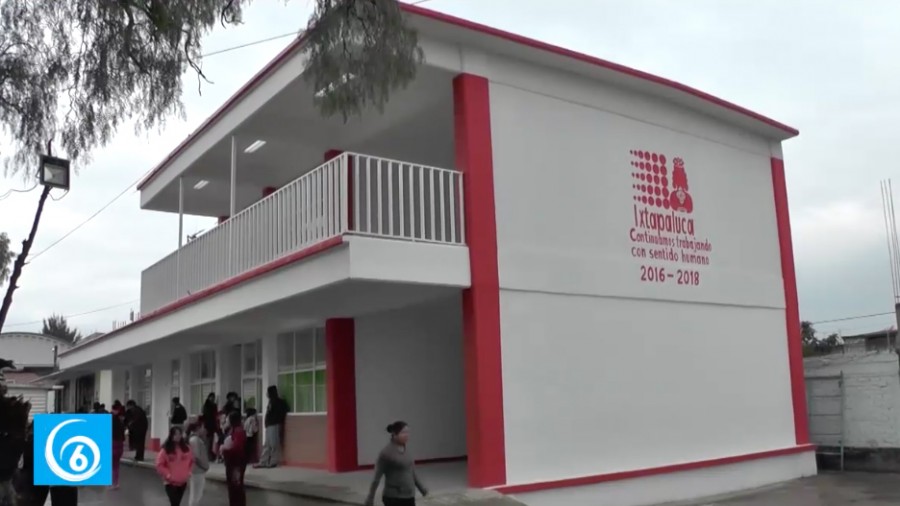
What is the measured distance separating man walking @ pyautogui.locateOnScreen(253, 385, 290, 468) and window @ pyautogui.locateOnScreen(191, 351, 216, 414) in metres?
4.28

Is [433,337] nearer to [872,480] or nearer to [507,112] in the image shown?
[507,112]

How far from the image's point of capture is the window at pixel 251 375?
18.0 metres

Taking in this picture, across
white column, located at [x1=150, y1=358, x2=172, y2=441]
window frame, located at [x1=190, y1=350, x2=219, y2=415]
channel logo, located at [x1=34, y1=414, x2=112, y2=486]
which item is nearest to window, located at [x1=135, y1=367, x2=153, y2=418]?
white column, located at [x1=150, y1=358, x2=172, y2=441]

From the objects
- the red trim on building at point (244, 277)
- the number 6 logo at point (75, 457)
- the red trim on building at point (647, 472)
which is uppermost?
the red trim on building at point (244, 277)

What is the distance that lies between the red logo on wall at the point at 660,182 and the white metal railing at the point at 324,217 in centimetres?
348

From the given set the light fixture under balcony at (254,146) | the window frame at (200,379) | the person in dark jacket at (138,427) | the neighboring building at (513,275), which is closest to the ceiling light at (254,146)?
the light fixture under balcony at (254,146)

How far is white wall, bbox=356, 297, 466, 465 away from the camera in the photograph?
48.5ft

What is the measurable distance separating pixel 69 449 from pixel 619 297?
9971mm

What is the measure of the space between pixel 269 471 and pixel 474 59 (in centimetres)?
837

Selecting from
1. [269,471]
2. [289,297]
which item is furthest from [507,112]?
[269,471]

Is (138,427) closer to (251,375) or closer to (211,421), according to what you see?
(251,375)

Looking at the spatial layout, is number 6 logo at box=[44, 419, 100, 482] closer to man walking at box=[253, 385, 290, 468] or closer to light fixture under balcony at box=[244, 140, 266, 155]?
light fixture under balcony at box=[244, 140, 266, 155]

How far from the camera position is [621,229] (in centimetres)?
1375

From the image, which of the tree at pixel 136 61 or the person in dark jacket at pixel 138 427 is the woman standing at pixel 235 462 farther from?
the person in dark jacket at pixel 138 427
